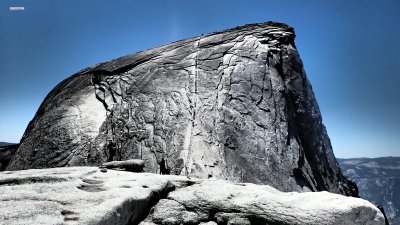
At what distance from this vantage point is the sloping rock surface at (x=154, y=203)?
13.5 ft

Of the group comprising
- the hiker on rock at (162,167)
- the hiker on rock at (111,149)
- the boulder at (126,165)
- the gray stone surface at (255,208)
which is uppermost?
the hiker on rock at (111,149)

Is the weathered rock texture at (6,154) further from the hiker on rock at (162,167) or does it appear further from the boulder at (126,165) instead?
the boulder at (126,165)

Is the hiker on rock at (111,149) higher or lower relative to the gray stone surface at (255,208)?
higher

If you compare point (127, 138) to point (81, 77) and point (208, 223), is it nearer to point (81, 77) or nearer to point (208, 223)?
point (81, 77)

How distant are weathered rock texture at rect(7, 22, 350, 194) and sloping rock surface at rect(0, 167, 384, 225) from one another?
365 cm

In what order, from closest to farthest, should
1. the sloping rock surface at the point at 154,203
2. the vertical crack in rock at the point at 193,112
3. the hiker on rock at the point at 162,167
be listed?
1. the sloping rock surface at the point at 154,203
2. the vertical crack in rock at the point at 193,112
3. the hiker on rock at the point at 162,167

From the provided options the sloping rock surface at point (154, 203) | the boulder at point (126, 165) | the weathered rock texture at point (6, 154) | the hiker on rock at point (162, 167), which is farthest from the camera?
the weathered rock texture at point (6, 154)

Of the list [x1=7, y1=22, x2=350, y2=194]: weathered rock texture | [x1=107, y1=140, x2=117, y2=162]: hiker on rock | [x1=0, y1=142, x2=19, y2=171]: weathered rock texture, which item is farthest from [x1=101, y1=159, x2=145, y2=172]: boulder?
[x1=0, y1=142, x2=19, y2=171]: weathered rock texture

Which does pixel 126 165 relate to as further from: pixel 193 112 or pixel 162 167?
pixel 193 112

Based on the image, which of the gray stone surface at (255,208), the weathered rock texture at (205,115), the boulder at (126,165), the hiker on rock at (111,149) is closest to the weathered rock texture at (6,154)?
the weathered rock texture at (205,115)

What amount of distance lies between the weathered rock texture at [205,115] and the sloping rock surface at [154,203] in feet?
12.0

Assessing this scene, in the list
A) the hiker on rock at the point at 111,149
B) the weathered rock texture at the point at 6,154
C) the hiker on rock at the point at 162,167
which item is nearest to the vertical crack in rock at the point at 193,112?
the hiker on rock at the point at 162,167

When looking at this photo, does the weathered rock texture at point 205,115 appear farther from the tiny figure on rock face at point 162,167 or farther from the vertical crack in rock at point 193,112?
the tiny figure on rock face at point 162,167

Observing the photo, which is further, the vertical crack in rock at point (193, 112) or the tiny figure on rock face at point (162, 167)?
the tiny figure on rock face at point (162, 167)
